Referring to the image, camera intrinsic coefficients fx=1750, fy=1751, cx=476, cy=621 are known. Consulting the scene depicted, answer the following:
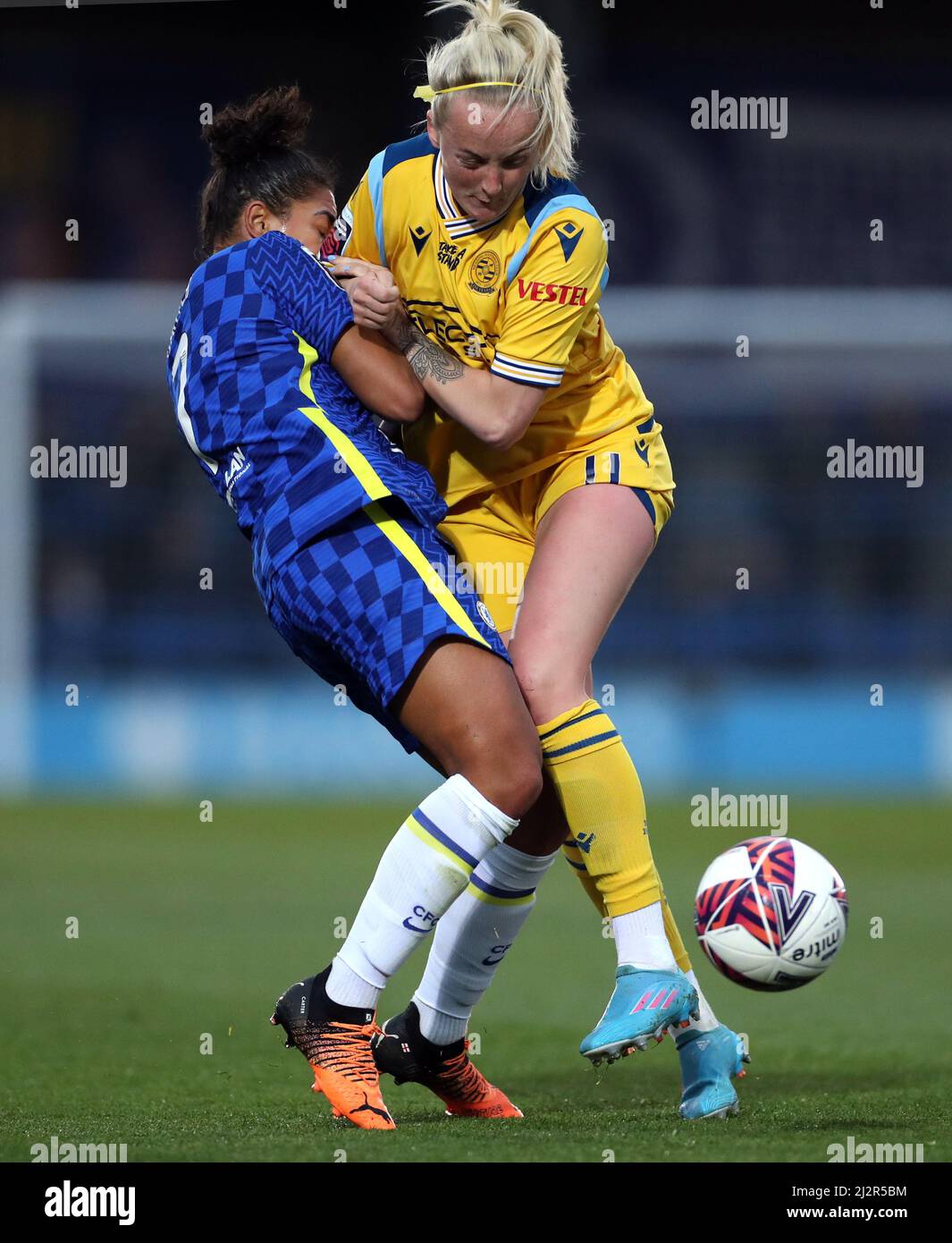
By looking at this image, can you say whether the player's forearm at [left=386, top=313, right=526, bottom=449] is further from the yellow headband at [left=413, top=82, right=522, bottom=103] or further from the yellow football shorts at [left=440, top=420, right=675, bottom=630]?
the yellow headband at [left=413, top=82, right=522, bottom=103]

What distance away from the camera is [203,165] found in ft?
65.5

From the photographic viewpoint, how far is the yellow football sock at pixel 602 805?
371 cm

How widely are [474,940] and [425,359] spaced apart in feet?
4.33

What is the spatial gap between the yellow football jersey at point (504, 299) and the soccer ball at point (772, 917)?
93 cm

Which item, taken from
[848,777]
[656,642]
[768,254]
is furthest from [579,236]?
[768,254]

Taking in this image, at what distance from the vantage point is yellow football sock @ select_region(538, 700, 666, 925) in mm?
3709

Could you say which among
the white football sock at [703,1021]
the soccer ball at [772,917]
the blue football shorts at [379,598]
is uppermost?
the blue football shorts at [379,598]

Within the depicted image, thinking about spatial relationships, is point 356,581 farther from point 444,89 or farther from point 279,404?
point 444,89

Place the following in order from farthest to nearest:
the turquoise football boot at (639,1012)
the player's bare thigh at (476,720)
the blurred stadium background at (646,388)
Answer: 1. the blurred stadium background at (646,388)
2. the player's bare thigh at (476,720)
3. the turquoise football boot at (639,1012)

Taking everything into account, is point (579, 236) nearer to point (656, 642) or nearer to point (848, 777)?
point (848, 777)

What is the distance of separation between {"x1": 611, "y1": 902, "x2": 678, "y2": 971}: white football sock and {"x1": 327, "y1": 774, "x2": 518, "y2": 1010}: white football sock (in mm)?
340

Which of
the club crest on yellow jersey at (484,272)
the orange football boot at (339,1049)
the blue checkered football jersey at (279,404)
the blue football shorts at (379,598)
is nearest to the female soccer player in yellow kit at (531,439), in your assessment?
the club crest on yellow jersey at (484,272)

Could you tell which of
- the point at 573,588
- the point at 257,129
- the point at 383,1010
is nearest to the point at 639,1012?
the point at 573,588

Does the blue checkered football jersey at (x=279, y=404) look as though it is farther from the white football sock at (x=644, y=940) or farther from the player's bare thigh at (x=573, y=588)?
the white football sock at (x=644, y=940)
